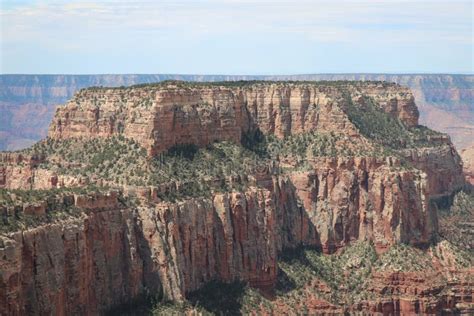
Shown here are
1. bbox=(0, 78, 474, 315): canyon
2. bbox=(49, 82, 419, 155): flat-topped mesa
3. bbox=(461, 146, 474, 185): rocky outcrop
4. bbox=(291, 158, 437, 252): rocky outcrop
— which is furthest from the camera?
bbox=(461, 146, 474, 185): rocky outcrop

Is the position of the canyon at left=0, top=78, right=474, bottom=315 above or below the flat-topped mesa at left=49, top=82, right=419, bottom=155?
below

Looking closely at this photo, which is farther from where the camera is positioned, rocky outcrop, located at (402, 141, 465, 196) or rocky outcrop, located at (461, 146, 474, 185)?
rocky outcrop, located at (461, 146, 474, 185)

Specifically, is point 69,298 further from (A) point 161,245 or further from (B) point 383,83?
(B) point 383,83

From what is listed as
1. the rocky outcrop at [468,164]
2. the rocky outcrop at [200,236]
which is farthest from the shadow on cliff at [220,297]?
the rocky outcrop at [468,164]

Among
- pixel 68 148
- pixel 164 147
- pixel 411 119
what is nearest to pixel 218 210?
pixel 164 147

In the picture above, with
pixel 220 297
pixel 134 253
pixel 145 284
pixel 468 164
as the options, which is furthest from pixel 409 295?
pixel 468 164

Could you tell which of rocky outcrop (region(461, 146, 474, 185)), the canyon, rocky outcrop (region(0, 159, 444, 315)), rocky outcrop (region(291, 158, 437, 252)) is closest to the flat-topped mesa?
the canyon

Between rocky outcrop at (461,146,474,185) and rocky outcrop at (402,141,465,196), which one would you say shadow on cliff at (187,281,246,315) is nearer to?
rocky outcrop at (402,141,465,196)
